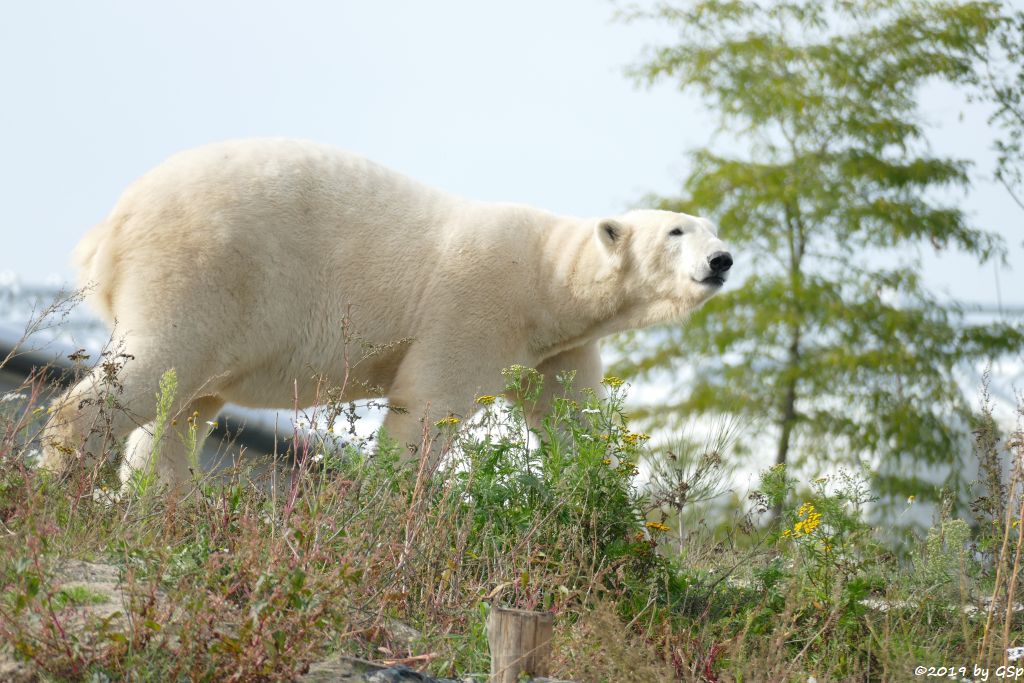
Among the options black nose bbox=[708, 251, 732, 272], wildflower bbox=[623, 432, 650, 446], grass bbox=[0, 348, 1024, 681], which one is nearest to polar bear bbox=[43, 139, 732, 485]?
black nose bbox=[708, 251, 732, 272]

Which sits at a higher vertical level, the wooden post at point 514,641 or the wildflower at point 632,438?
the wildflower at point 632,438

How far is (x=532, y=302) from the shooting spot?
596 centimetres

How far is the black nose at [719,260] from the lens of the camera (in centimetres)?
569

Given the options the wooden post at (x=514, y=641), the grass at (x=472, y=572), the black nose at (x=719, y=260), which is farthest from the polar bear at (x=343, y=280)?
the wooden post at (x=514, y=641)

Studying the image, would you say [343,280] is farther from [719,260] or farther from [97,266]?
[719,260]

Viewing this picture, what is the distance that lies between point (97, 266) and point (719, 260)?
10.3 ft

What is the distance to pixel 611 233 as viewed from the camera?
597 centimetres

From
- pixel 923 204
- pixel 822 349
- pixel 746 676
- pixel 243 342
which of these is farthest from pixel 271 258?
pixel 923 204

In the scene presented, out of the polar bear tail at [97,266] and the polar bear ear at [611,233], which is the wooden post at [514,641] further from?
the polar bear tail at [97,266]

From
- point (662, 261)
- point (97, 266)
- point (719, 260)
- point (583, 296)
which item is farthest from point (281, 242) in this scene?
point (719, 260)

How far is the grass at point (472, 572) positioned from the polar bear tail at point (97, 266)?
150 centimetres

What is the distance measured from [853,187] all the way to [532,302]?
24.3 feet

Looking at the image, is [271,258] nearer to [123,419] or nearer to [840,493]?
[123,419]

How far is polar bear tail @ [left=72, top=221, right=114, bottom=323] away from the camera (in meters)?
5.62
